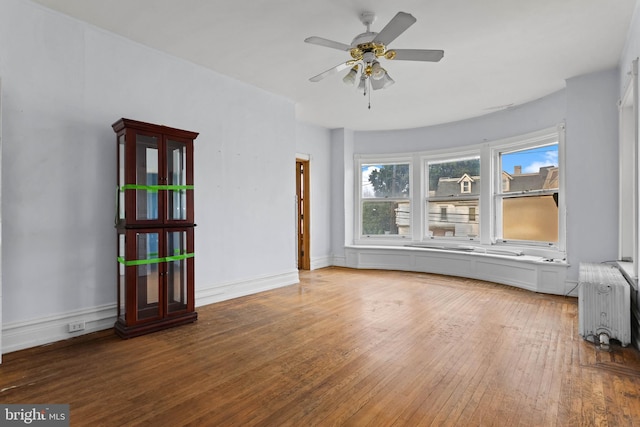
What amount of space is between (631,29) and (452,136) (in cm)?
347

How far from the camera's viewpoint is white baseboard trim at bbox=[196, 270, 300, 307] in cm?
434

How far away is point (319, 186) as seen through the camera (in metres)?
7.23

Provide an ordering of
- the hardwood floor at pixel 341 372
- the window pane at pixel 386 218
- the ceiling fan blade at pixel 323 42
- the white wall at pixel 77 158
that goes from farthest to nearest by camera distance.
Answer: the window pane at pixel 386 218, the white wall at pixel 77 158, the ceiling fan blade at pixel 323 42, the hardwood floor at pixel 341 372

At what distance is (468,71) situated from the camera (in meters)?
4.36

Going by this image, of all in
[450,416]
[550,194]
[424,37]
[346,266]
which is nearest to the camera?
[450,416]

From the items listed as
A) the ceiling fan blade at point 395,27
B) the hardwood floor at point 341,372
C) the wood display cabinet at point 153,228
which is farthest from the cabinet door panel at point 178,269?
the ceiling fan blade at point 395,27

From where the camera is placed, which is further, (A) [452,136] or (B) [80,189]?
(A) [452,136]

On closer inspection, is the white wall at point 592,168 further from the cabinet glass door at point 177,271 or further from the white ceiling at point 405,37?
the cabinet glass door at point 177,271

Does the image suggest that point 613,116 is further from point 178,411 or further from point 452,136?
point 178,411

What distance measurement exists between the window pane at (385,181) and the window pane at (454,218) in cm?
73

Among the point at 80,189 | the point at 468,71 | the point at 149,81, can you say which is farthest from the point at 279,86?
the point at 80,189

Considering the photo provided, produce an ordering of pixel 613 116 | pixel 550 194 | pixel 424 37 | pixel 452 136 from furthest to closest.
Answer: pixel 452 136
pixel 550 194
pixel 613 116
pixel 424 37

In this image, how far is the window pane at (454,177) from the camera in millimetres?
6539

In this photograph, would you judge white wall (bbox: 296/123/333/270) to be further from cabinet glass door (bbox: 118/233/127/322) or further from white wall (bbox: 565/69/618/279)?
white wall (bbox: 565/69/618/279)
